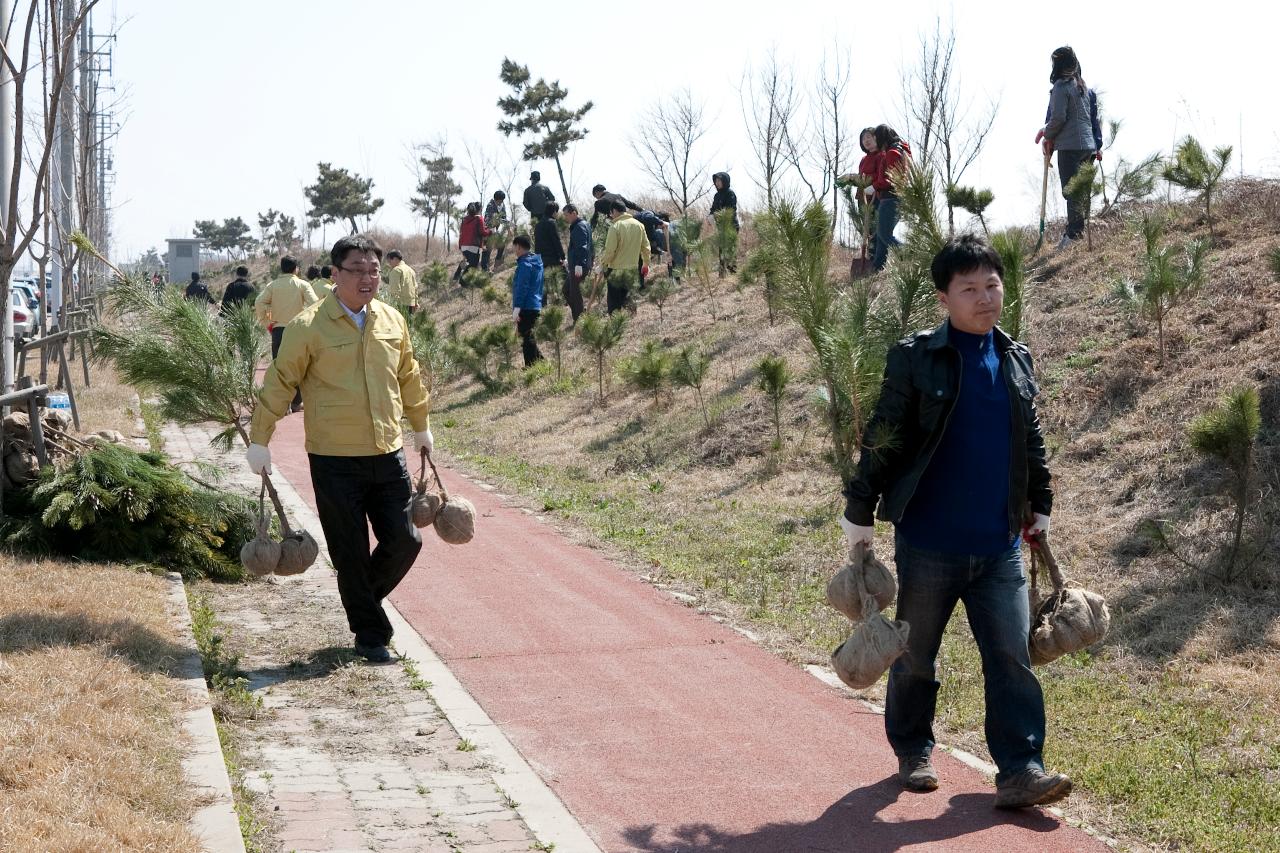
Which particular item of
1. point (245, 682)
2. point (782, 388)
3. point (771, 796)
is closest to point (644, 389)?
point (782, 388)

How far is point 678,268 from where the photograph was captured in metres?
21.4

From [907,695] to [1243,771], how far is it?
4.07 feet

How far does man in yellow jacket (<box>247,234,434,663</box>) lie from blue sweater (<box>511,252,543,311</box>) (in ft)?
36.2

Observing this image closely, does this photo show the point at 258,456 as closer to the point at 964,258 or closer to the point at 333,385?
the point at 333,385

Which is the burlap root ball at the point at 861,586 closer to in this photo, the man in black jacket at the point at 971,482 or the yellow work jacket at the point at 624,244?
the man in black jacket at the point at 971,482

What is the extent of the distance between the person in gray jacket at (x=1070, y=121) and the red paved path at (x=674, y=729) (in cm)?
744

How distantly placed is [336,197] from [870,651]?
175 ft

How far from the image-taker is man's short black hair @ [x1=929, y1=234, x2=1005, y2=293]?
4355 millimetres

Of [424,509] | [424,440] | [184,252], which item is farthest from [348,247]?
[184,252]

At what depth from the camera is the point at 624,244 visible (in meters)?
18.1

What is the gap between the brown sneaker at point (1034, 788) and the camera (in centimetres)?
429

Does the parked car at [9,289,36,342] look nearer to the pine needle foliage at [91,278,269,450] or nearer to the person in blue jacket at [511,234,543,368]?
the person in blue jacket at [511,234,543,368]

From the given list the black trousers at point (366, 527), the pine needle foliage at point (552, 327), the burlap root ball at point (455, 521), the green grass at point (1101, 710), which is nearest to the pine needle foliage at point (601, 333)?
the pine needle foliage at point (552, 327)

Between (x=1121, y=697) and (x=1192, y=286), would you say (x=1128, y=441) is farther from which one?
(x=1121, y=697)
